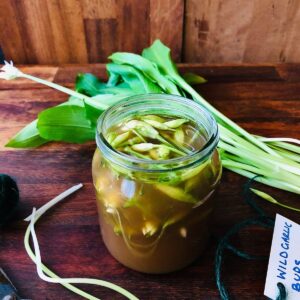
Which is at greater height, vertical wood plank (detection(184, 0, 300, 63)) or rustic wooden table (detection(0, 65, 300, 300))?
vertical wood plank (detection(184, 0, 300, 63))

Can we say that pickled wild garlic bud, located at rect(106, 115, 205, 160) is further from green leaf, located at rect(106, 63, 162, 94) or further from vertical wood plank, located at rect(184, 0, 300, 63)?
vertical wood plank, located at rect(184, 0, 300, 63)

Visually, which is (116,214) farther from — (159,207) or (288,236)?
(288,236)

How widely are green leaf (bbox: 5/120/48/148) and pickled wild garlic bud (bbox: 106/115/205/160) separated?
244 mm

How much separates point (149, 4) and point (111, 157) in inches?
24.4

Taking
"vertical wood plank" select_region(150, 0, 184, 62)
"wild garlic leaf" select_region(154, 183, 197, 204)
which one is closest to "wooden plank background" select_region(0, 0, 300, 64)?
"vertical wood plank" select_region(150, 0, 184, 62)

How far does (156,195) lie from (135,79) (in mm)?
367

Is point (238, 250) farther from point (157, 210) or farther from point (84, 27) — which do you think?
point (84, 27)

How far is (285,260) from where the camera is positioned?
1.59ft

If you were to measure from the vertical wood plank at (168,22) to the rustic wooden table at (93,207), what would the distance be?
171mm

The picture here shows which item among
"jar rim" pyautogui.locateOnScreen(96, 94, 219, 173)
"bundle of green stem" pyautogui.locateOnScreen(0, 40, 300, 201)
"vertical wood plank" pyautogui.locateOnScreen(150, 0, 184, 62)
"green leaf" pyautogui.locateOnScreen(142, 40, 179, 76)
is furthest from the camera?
"vertical wood plank" pyautogui.locateOnScreen(150, 0, 184, 62)

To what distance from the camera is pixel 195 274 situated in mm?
502

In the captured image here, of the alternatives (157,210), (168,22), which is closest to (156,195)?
(157,210)

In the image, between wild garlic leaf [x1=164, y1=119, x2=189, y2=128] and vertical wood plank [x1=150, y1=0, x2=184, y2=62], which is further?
vertical wood plank [x1=150, y1=0, x2=184, y2=62]

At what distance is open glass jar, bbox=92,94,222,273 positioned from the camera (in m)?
0.42
